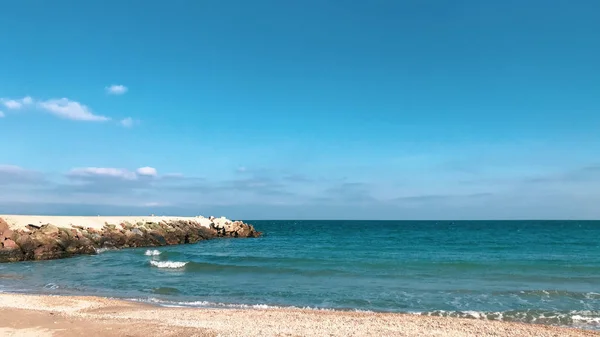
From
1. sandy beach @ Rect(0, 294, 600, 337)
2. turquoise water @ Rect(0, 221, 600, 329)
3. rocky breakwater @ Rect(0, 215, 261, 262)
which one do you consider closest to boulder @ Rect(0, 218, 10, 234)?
rocky breakwater @ Rect(0, 215, 261, 262)

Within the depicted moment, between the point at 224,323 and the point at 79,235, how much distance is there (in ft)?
100

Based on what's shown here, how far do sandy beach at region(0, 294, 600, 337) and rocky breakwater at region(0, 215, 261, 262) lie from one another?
19.8m

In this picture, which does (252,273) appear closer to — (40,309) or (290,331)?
(40,309)

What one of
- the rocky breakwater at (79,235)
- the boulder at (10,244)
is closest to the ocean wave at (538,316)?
the rocky breakwater at (79,235)

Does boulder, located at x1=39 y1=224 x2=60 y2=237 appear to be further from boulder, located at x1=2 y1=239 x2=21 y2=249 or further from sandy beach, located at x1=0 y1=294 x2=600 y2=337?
sandy beach, located at x1=0 y1=294 x2=600 y2=337

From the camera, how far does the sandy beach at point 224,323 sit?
36.7 feet

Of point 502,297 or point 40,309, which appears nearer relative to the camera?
point 40,309

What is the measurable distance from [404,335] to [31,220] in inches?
1529

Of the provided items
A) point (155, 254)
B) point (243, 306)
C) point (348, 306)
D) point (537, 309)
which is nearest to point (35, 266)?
point (155, 254)

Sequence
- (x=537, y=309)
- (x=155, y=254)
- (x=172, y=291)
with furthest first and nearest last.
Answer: (x=155, y=254) < (x=172, y=291) < (x=537, y=309)

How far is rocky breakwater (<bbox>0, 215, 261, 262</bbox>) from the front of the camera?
31906 mm

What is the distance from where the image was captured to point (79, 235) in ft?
122

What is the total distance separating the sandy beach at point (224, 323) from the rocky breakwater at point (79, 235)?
19.8m

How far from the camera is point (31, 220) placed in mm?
38375
